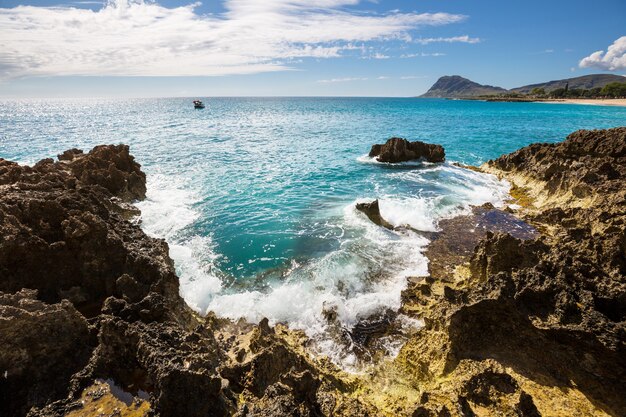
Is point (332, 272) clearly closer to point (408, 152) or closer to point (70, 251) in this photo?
point (70, 251)

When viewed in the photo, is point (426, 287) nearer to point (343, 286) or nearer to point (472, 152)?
point (343, 286)

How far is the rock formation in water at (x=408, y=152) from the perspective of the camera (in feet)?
118

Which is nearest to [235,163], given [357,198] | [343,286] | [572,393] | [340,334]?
[357,198]

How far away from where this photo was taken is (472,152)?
42.3 m

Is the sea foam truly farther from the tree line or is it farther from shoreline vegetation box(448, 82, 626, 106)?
the tree line

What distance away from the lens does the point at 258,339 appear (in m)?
8.67

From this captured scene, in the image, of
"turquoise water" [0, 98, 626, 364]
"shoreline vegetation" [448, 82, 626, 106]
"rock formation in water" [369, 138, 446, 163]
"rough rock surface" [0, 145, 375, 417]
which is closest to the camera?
"rough rock surface" [0, 145, 375, 417]

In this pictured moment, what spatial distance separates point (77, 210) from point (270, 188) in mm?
17774

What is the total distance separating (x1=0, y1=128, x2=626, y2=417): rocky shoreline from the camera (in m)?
5.66

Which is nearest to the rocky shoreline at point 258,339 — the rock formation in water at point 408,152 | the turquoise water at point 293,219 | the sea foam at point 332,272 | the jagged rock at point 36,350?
the jagged rock at point 36,350

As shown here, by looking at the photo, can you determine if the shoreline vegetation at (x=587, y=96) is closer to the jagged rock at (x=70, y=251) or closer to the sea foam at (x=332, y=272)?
the sea foam at (x=332, y=272)

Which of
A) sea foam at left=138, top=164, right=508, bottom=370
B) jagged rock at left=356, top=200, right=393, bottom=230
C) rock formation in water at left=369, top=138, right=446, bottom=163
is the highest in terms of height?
rock formation in water at left=369, top=138, right=446, bottom=163

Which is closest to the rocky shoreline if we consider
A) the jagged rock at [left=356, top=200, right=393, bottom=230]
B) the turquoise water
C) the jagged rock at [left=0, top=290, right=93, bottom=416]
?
the jagged rock at [left=0, top=290, right=93, bottom=416]

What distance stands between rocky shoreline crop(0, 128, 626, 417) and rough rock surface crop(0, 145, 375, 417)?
28mm
